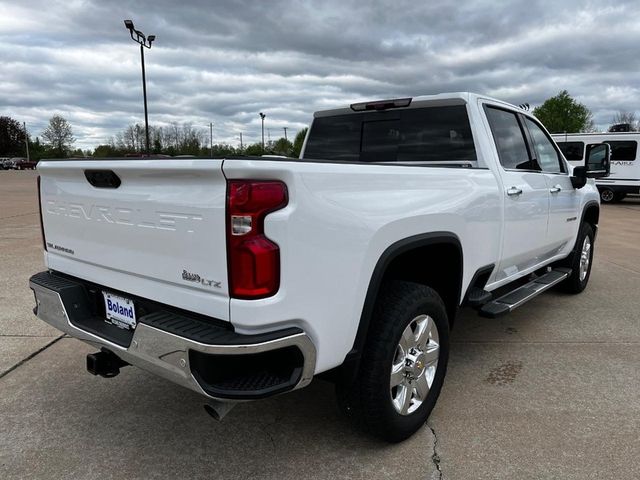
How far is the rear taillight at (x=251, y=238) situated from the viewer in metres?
1.98

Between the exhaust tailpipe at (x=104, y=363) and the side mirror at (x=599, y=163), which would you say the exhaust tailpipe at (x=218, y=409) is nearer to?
the exhaust tailpipe at (x=104, y=363)

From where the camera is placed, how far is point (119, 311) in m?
2.58

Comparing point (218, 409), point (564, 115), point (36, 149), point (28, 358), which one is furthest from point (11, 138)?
point (218, 409)

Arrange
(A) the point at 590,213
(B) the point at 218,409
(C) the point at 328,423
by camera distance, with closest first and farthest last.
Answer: (B) the point at 218,409 → (C) the point at 328,423 → (A) the point at 590,213

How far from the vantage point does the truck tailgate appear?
81.0 inches

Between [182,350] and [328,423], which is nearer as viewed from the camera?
[182,350]

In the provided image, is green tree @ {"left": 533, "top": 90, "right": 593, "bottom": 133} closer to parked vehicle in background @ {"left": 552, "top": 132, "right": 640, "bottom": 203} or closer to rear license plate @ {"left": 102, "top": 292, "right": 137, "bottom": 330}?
parked vehicle in background @ {"left": 552, "top": 132, "right": 640, "bottom": 203}

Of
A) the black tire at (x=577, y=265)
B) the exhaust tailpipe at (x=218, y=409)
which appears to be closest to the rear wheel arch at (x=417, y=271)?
the exhaust tailpipe at (x=218, y=409)

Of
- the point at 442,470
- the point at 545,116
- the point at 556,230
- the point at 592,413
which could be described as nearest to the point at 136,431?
the point at 442,470

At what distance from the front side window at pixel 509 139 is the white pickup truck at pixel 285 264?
12 centimetres

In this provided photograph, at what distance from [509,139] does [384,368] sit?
242cm

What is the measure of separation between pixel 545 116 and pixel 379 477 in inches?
1903

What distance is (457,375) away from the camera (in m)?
3.68

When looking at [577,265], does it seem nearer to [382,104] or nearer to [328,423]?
[382,104]
